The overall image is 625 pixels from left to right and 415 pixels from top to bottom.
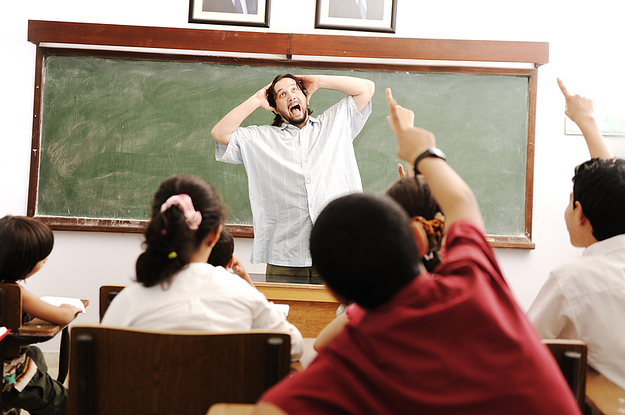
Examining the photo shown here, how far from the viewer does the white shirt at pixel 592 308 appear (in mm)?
1097

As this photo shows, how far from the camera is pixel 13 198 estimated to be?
3223mm

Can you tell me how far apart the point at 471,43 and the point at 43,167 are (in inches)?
120

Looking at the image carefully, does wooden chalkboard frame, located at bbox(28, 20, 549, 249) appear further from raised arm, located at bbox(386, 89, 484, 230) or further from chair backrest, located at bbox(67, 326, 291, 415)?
raised arm, located at bbox(386, 89, 484, 230)

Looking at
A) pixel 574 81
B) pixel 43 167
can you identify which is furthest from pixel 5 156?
pixel 574 81

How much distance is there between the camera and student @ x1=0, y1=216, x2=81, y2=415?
1.60 m

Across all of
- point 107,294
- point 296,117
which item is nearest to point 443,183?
point 107,294

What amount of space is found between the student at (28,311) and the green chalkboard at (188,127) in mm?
1543

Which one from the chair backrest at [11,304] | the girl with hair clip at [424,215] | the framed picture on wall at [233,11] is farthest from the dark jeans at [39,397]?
the framed picture on wall at [233,11]

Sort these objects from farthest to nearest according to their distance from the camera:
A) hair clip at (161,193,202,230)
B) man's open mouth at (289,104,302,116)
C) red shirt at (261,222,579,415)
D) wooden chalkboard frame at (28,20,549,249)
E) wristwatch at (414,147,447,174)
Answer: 1. wooden chalkboard frame at (28,20,549,249)
2. man's open mouth at (289,104,302,116)
3. hair clip at (161,193,202,230)
4. wristwatch at (414,147,447,174)
5. red shirt at (261,222,579,415)

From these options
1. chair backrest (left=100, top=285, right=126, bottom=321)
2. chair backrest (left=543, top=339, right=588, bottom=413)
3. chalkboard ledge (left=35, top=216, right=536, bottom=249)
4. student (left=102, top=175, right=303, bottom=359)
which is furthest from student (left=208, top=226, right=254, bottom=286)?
chalkboard ledge (left=35, top=216, right=536, bottom=249)

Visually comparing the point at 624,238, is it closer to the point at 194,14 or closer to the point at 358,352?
the point at 358,352

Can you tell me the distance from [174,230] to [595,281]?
3.41ft

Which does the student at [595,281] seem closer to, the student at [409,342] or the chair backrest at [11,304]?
the student at [409,342]

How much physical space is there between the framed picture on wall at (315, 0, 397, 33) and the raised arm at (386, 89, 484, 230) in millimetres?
2552
